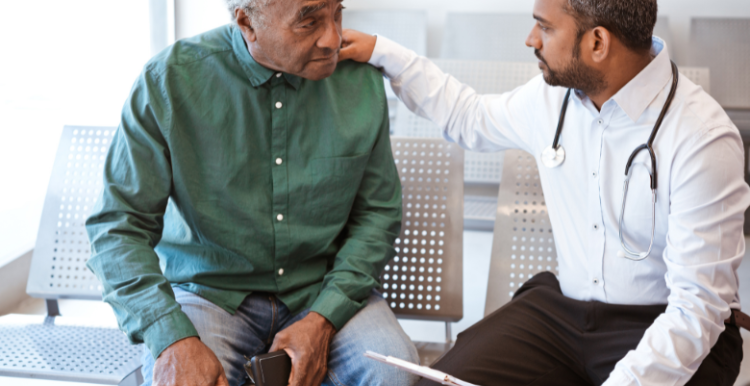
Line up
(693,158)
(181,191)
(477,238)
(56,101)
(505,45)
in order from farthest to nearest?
(505,45) → (477,238) → (56,101) → (181,191) → (693,158)

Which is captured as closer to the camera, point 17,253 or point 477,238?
point 17,253

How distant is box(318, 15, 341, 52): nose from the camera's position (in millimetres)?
1516

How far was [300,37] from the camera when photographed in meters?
1.50

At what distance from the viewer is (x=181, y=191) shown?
1551 millimetres

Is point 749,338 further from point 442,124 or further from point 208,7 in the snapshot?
point 208,7

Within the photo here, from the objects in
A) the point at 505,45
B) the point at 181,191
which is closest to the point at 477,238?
the point at 505,45

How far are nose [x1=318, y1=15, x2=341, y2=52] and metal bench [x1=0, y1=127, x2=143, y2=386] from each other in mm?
957

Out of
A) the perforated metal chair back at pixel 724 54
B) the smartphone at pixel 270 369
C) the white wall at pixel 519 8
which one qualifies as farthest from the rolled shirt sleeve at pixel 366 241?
the perforated metal chair back at pixel 724 54

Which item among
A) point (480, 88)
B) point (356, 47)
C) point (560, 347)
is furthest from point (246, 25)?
point (480, 88)

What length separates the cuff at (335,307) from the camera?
1.56 m

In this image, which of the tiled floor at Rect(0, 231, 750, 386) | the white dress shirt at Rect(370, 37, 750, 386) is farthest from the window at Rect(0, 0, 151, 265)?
the white dress shirt at Rect(370, 37, 750, 386)

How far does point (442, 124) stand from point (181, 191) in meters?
0.83

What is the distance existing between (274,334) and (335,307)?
202mm

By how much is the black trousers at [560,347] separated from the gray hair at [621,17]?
677 millimetres
